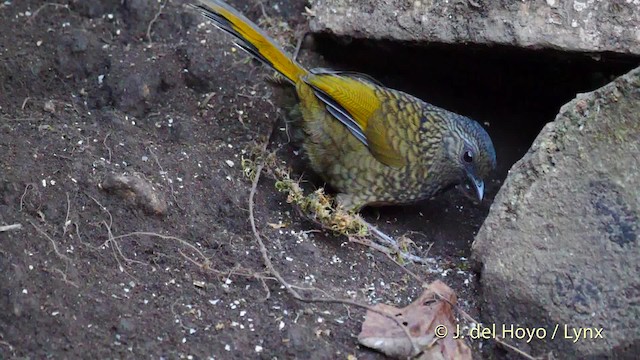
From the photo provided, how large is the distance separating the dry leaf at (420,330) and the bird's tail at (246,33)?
4.72 feet

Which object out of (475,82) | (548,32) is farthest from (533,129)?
(548,32)

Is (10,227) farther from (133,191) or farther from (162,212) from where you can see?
(162,212)

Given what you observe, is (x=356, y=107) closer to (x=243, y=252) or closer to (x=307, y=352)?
(x=243, y=252)

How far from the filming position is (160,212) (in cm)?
391

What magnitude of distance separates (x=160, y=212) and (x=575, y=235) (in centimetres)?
175

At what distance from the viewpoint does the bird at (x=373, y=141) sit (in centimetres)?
459

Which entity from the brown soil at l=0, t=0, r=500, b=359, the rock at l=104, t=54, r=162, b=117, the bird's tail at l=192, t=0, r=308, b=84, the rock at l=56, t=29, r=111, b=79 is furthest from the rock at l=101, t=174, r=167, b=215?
the rock at l=56, t=29, r=111, b=79

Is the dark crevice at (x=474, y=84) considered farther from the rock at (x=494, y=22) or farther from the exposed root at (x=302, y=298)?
the exposed root at (x=302, y=298)

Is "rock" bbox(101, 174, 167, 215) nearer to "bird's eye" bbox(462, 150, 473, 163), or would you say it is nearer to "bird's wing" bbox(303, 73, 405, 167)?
"bird's wing" bbox(303, 73, 405, 167)

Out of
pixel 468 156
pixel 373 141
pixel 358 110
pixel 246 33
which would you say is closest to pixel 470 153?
pixel 468 156

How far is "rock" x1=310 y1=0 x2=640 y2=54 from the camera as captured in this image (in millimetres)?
4324

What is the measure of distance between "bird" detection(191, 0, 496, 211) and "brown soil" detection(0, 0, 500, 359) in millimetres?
227

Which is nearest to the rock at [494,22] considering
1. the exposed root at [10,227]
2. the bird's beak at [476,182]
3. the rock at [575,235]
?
the rock at [575,235]

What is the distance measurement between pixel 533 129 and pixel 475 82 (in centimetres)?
45
